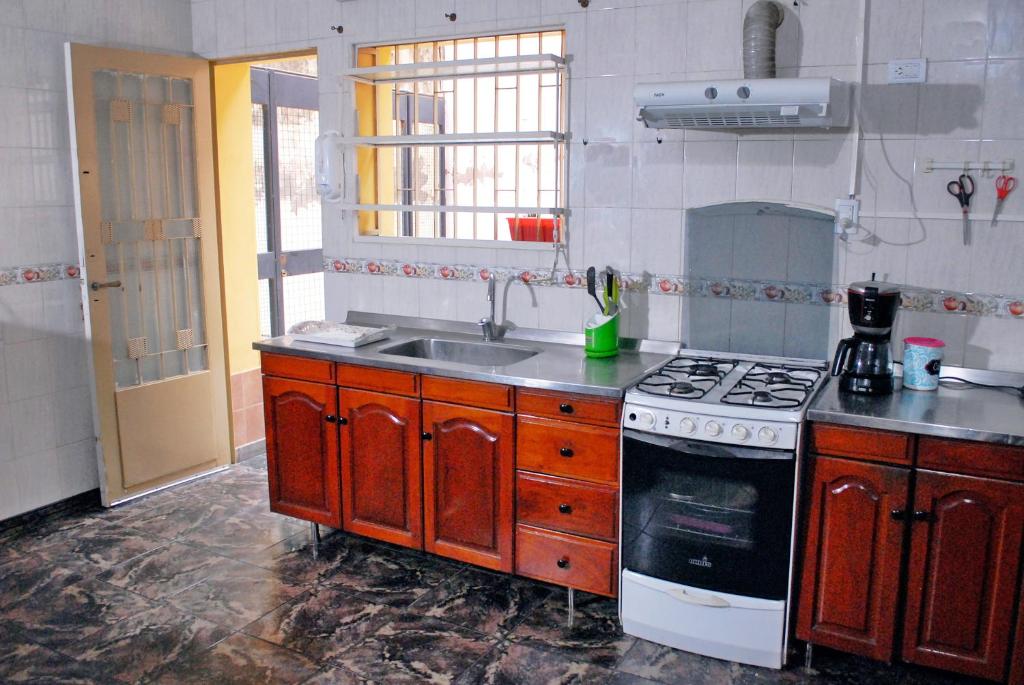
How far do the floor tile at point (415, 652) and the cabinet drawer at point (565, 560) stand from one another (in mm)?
283

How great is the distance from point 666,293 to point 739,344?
12.5 inches

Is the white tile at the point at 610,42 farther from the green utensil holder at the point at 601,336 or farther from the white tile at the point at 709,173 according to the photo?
the green utensil holder at the point at 601,336

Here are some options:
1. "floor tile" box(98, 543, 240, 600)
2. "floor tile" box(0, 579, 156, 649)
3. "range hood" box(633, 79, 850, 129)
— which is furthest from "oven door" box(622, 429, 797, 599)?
"floor tile" box(0, 579, 156, 649)

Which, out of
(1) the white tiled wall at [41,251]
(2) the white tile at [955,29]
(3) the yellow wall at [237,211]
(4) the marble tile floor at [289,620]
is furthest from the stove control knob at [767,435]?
(1) the white tiled wall at [41,251]

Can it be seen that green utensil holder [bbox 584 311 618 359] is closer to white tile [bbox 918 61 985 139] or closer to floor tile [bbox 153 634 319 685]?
white tile [bbox 918 61 985 139]

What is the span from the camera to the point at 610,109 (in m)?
3.15

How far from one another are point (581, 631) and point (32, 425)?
2438mm

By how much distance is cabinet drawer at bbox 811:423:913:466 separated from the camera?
7.60 feet

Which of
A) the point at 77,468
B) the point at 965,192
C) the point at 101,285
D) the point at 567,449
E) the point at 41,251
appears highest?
the point at 965,192

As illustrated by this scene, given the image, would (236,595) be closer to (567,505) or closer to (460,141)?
(567,505)

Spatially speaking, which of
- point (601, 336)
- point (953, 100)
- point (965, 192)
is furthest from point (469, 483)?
point (953, 100)

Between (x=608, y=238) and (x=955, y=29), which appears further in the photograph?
(x=608, y=238)

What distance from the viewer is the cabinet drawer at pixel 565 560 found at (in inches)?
107

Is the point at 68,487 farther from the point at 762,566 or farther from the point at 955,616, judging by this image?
the point at 955,616
